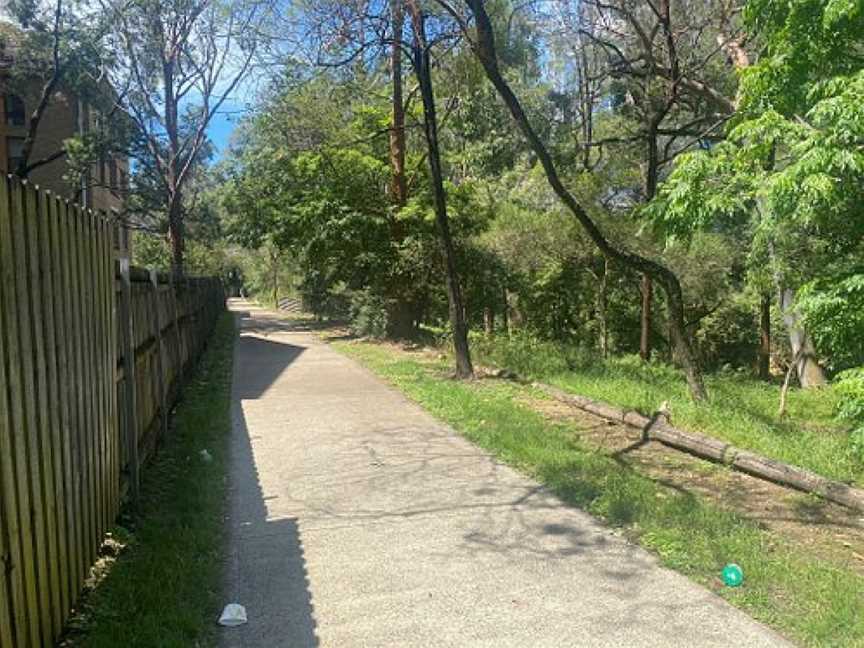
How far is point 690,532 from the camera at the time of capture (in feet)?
17.2

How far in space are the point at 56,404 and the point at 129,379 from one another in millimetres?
2196

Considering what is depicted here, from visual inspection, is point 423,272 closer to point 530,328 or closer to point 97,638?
point 530,328

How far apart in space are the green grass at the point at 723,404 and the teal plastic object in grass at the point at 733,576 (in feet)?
8.95

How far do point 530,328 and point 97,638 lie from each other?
2332cm

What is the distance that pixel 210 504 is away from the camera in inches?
238

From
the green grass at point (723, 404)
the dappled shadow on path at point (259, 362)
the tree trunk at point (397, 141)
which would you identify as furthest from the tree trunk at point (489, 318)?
the green grass at point (723, 404)

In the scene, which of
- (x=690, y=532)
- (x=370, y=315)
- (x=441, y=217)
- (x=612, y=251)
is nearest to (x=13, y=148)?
(x=370, y=315)

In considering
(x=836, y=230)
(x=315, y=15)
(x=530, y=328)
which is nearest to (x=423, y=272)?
(x=530, y=328)

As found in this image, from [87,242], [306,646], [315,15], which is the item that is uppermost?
[315,15]

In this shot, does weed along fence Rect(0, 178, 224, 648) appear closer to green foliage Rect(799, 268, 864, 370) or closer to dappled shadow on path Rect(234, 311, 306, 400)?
green foliage Rect(799, 268, 864, 370)

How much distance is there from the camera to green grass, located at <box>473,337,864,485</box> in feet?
25.1

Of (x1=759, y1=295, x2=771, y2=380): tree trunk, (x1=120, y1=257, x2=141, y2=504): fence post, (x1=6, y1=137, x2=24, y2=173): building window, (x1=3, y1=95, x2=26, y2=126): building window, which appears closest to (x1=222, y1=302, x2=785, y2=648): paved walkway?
(x1=120, y1=257, x2=141, y2=504): fence post

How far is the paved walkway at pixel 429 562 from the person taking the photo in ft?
12.9

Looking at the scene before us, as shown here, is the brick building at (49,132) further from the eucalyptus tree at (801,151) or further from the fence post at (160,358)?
the eucalyptus tree at (801,151)
